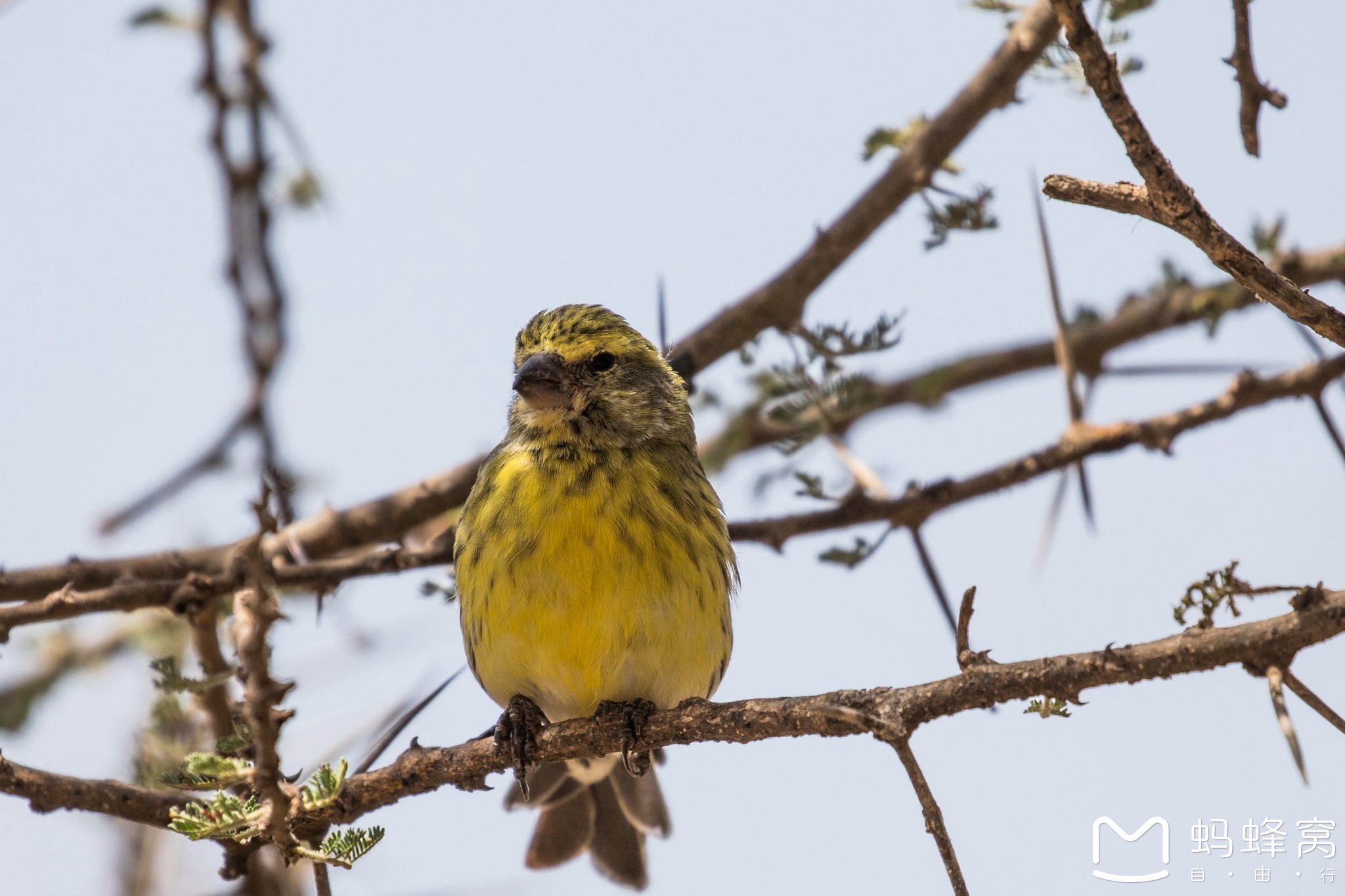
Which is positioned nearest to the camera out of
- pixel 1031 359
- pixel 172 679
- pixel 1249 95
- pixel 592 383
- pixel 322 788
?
pixel 1249 95

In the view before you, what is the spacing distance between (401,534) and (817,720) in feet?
7.80

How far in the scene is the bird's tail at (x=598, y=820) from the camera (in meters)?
4.84

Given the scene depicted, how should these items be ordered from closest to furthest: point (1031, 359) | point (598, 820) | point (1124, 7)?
point (1124, 7) → point (1031, 359) → point (598, 820)

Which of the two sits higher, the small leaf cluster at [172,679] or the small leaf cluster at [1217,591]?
the small leaf cluster at [172,679]

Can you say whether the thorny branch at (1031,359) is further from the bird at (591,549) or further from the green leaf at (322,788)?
the green leaf at (322,788)

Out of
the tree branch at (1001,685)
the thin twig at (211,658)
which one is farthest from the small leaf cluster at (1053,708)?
the thin twig at (211,658)

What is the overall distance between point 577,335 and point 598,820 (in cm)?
179

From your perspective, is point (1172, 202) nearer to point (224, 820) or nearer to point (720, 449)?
point (224, 820)

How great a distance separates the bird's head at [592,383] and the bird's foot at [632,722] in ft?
2.95

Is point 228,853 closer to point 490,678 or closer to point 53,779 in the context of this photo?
point 53,779

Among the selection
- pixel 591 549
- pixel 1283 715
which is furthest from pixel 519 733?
pixel 1283 715

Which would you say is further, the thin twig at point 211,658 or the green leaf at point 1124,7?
the green leaf at point 1124,7

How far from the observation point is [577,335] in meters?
4.58

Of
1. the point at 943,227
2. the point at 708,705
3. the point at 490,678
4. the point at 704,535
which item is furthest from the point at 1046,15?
the point at 490,678
